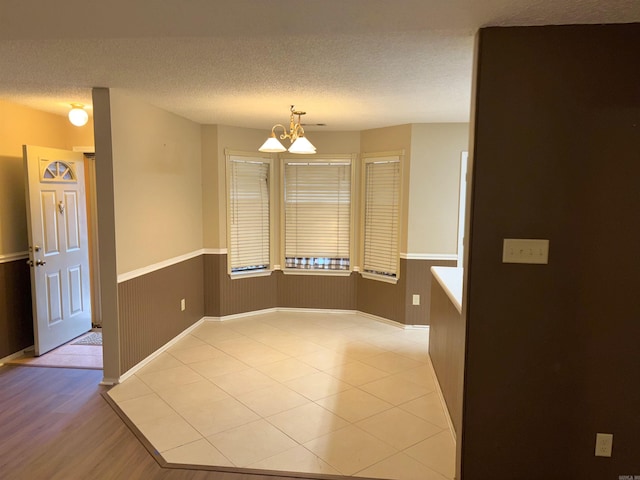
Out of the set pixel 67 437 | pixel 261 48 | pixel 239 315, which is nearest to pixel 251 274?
pixel 239 315

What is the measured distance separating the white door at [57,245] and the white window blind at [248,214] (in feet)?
5.30

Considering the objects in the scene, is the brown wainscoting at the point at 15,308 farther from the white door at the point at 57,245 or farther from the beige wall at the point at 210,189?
the beige wall at the point at 210,189

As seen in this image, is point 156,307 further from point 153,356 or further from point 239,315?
point 239,315

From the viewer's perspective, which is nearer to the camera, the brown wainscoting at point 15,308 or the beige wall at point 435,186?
the brown wainscoting at point 15,308

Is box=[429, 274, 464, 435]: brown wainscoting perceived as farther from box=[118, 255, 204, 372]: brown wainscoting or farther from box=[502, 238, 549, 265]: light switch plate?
box=[118, 255, 204, 372]: brown wainscoting

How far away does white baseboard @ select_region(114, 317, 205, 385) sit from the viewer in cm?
361

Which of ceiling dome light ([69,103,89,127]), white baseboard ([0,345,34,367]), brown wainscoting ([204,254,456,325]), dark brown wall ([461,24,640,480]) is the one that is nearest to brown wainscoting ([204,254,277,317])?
brown wainscoting ([204,254,456,325])

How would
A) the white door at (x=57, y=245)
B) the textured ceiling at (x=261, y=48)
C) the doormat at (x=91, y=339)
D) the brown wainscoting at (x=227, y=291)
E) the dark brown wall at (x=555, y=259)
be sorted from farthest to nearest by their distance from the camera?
1. the brown wainscoting at (x=227, y=291)
2. the doormat at (x=91, y=339)
3. the white door at (x=57, y=245)
4. the dark brown wall at (x=555, y=259)
5. the textured ceiling at (x=261, y=48)

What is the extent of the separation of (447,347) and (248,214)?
312 centimetres

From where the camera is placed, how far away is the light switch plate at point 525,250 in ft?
6.86

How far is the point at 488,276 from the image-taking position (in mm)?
2133

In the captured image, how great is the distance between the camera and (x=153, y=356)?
13.7 ft

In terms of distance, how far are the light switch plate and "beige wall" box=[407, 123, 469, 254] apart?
290 centimetres

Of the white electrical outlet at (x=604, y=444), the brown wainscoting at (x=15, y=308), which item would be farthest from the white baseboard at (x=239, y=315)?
the white electrical outlet at (x=604, y=444)
